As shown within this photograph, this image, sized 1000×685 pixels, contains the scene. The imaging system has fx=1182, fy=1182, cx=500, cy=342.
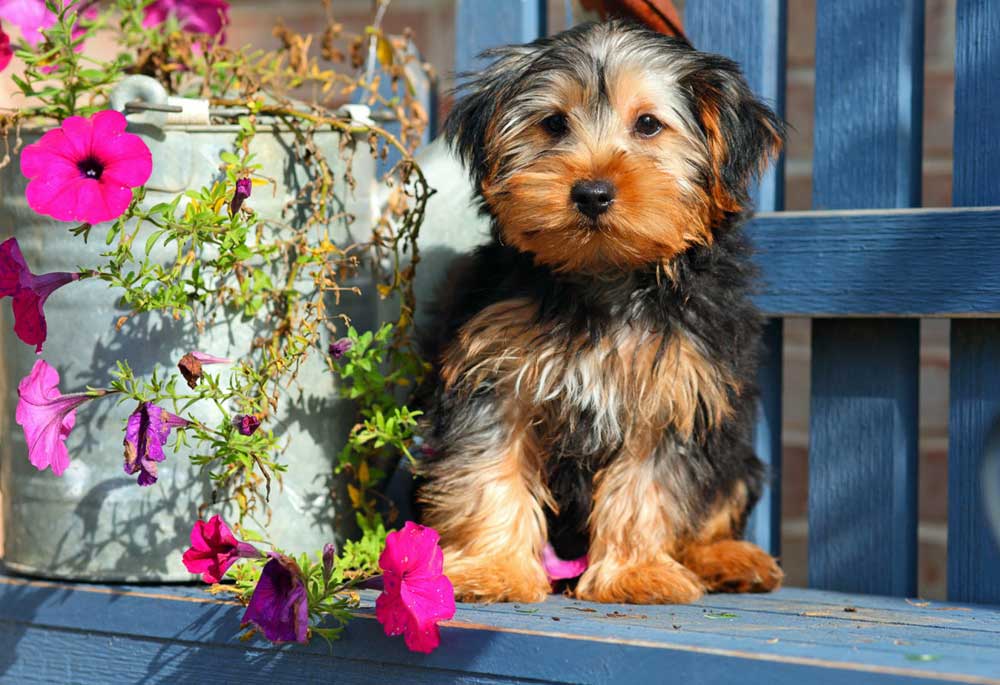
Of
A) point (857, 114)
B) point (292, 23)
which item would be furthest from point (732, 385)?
point (292, 23)

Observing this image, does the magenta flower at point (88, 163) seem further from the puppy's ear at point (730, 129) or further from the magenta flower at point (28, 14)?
the puppy's ear at point (730, 129)

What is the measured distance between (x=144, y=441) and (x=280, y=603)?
0.44 m

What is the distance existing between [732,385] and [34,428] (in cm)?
158

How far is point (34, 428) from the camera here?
101 inches

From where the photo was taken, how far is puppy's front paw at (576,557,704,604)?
2709mm

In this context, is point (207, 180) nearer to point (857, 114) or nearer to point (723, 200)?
point (723, 200)

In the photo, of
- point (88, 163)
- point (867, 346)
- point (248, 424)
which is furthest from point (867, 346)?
point (88, 163)

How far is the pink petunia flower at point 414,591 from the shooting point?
2.29 metres

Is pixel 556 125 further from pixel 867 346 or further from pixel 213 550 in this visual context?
pixel 213 550

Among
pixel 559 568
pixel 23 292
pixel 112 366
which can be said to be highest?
pixel 23 292

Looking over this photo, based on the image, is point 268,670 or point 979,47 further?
point 979,47

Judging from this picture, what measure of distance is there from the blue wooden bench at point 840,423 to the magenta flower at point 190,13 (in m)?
0.81

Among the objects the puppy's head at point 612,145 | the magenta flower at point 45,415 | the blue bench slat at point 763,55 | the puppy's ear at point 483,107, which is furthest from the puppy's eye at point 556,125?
the magenta flower at point 45,415

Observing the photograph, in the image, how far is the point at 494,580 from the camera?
2.72 metres
